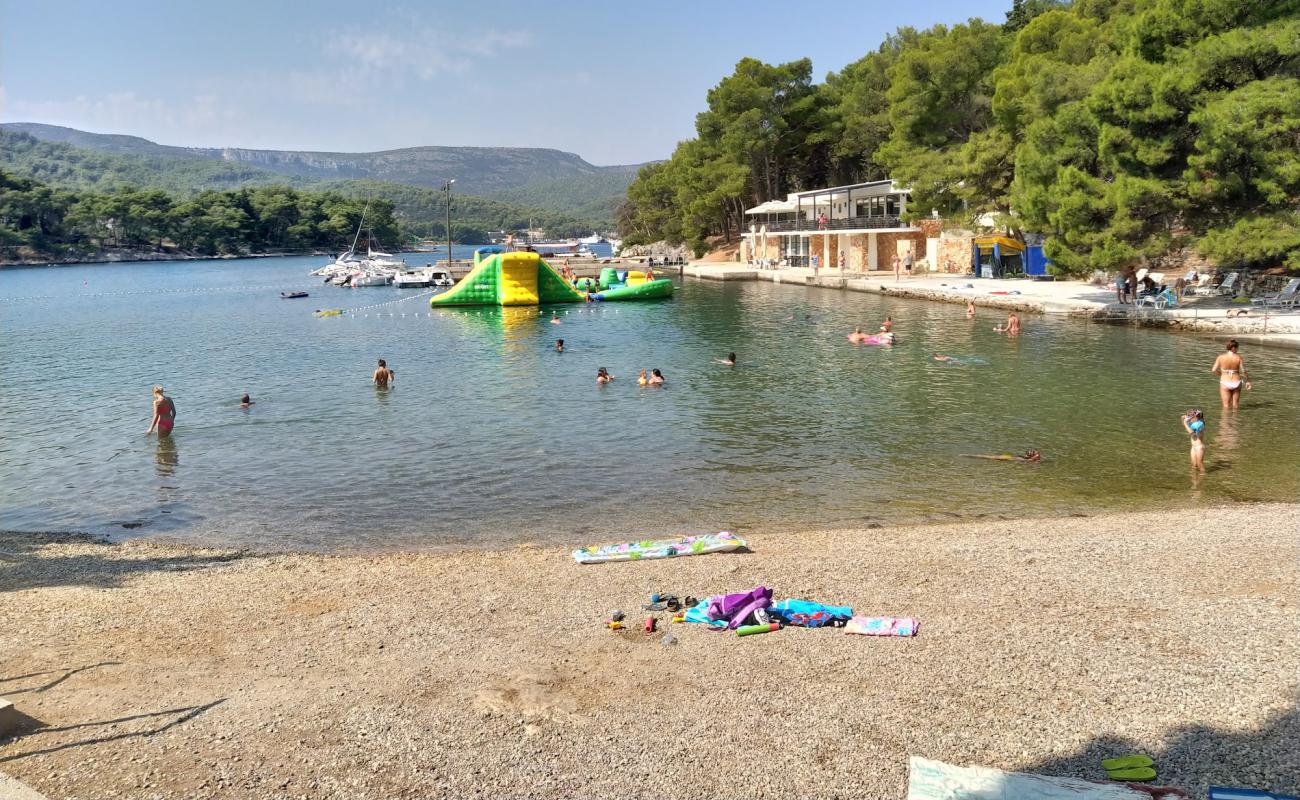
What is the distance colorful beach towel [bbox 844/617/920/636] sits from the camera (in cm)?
773

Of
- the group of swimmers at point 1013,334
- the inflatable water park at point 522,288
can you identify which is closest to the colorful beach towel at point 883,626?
the group of swimmers at point 1013,334

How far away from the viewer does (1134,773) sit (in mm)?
5500

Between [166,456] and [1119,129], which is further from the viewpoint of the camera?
[1119,129]

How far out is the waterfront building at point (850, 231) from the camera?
55.5m

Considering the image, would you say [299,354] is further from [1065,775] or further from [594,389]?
[1065,775]

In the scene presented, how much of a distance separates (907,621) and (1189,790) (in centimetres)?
273

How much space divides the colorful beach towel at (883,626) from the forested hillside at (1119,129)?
23883 mm

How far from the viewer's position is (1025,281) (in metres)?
43.6

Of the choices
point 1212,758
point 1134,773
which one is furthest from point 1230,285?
point 1134,773

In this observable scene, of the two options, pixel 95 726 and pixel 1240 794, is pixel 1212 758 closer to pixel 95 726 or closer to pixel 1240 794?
pixel 1240 794

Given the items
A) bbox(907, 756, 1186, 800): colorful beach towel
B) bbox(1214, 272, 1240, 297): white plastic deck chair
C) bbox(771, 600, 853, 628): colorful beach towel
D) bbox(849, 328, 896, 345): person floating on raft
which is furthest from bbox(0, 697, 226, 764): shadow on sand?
bbox(1214, 272, 1240, 297): white plastic deck chair

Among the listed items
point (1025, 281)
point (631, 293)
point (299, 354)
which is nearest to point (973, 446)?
point (299, 354)

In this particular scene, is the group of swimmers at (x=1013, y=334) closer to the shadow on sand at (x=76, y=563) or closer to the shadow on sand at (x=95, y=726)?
the shadow on sand at (x=76, y=563)

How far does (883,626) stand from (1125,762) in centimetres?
240
